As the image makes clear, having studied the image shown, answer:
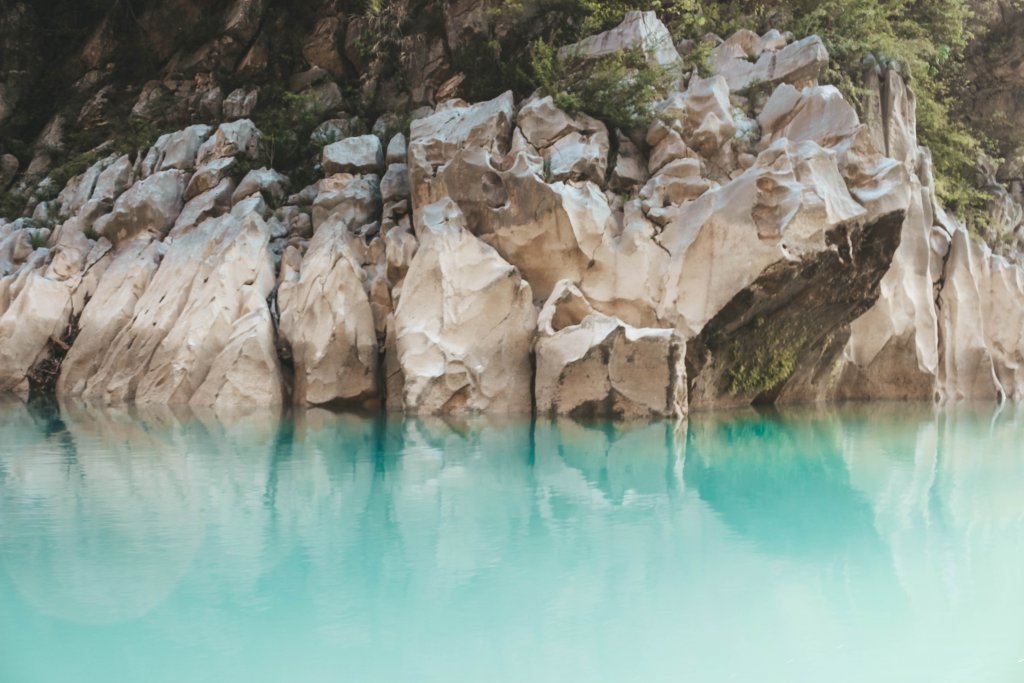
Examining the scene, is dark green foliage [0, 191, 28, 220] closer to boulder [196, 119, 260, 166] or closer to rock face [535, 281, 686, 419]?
boulder [196, 119, 260, 166]

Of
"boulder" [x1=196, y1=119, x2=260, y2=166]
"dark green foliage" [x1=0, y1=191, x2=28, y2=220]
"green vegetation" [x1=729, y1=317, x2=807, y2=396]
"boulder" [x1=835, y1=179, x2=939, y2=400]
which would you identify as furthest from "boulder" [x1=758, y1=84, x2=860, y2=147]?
"dark green foliage" [x1=0, y1=191, x2=28, y2=220]

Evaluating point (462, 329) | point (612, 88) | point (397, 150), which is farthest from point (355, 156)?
point (462, 329)

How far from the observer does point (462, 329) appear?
40.1ft

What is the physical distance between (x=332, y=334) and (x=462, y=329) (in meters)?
2.38

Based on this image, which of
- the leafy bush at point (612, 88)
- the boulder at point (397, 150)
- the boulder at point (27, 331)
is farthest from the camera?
the boulder at point (397, 150)

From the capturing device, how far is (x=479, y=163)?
13.4 meters

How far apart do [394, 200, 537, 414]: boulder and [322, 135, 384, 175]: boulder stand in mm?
4849

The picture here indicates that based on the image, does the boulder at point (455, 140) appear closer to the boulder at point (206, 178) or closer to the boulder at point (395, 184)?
the boulder at point (395, 184)

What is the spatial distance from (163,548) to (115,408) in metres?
9.47

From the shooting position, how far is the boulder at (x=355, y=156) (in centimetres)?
1703

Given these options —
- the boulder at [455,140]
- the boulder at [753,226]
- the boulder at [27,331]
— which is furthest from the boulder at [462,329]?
the boulder at [27,331]

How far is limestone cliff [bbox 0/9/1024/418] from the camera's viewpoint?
39.3ft

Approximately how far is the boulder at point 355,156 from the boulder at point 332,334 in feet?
12.0

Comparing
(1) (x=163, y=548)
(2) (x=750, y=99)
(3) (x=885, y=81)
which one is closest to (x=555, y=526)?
(1) (x=163, y=548)
